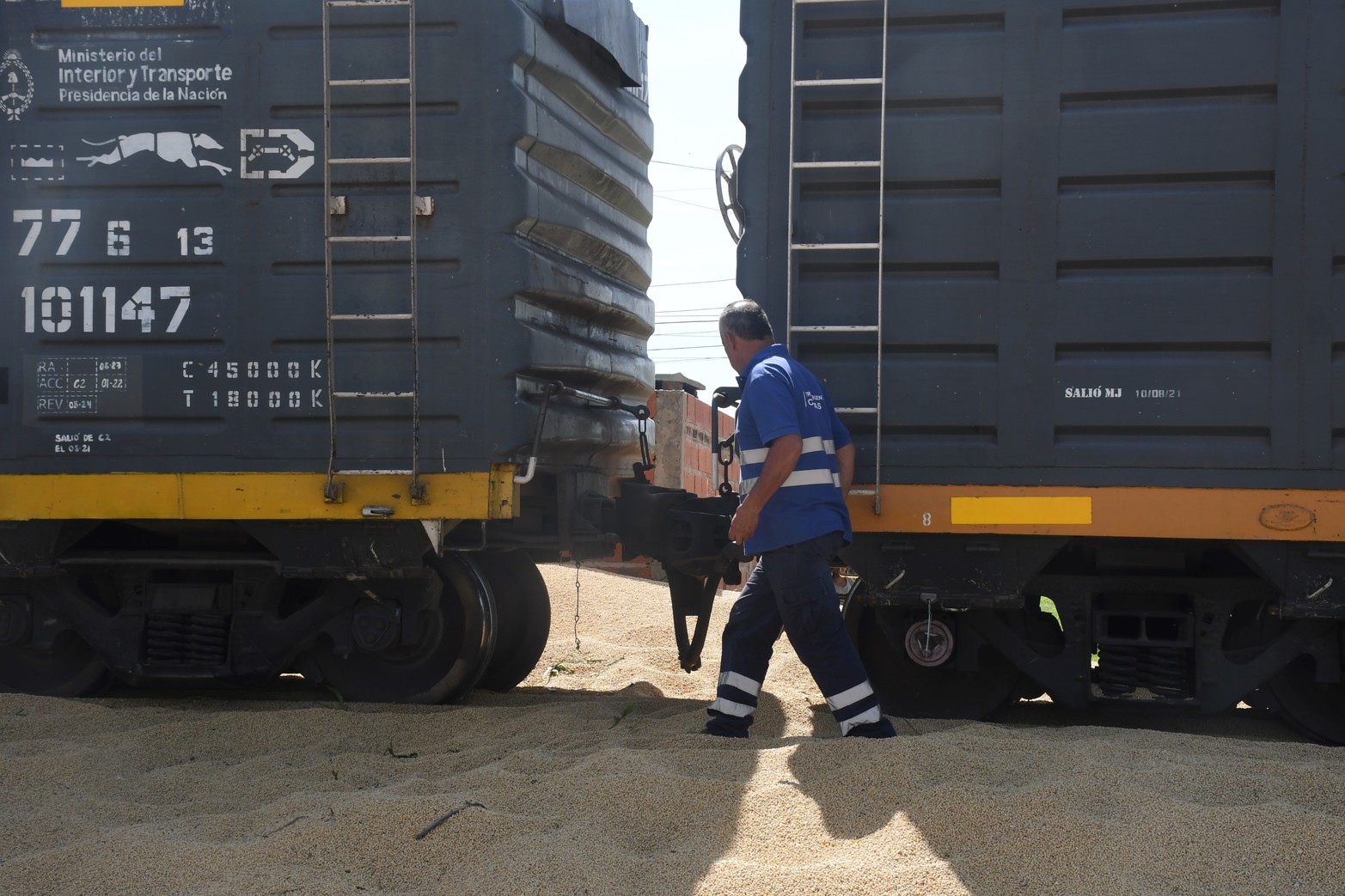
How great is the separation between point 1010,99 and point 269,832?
3.61 m

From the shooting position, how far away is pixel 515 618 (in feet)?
20.4

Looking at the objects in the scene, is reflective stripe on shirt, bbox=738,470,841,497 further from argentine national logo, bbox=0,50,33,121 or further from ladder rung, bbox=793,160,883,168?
argentine national logo, bbox=0,50,33,121

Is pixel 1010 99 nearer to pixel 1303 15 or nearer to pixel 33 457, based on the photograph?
pixel 1303 15

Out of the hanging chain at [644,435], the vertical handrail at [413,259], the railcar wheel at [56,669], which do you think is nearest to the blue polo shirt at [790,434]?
the vertical handrail at [413,259]

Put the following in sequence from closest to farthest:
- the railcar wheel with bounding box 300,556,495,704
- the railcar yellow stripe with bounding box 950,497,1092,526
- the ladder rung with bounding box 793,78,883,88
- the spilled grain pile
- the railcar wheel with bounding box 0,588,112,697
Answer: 1. the spilled grain pile
2. the railcar yellow stripe with bounding box 950,497,1092,526
3. the ladder rung with bounding box 793,78,883,88
4. the railcar wheel with bounding box 300,556,495,704
5. the railcar wheel with bounding box 0,588,112,697

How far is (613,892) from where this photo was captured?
3.00 m

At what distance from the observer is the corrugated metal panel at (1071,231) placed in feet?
15.0

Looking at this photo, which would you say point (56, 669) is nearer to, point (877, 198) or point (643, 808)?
point (643, 808)

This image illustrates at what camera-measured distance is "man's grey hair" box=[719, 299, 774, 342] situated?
465cm

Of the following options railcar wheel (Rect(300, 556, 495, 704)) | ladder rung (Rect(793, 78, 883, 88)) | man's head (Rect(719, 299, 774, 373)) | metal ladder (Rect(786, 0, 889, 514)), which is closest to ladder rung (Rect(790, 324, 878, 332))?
metal ladder (Rect(786, 0, 889, 514))

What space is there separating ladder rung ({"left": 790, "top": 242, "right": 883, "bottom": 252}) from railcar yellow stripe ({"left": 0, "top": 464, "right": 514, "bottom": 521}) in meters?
1.47

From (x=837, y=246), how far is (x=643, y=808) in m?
2.29

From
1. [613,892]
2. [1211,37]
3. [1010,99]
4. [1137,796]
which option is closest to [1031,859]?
[1137,796]

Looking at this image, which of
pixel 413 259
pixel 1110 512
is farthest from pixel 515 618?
pixel 1110 512
